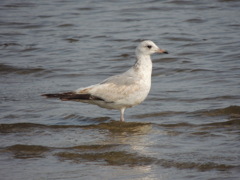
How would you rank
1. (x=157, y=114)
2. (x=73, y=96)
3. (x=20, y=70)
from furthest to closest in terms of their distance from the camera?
1. (x=20, y=70)
2. (x=157, y=114)
3. (x=73, y=96)

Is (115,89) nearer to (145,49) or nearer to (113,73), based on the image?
(145,49)

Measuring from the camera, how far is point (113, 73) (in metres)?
12.0

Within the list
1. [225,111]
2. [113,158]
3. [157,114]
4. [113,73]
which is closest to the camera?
[113,158]

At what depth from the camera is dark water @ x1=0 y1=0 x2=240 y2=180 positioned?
6512 mm

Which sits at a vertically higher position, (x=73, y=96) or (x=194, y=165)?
(x=73, y=96)

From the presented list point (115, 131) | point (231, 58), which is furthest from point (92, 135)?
point (231, 58)

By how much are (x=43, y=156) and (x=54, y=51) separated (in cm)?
747

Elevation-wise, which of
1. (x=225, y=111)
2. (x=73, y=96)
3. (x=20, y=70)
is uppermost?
(x=73, y=96)

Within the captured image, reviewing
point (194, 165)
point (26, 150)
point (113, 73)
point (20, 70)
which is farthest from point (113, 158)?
point (20, 70)

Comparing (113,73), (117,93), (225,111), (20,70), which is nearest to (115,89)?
(117,93)

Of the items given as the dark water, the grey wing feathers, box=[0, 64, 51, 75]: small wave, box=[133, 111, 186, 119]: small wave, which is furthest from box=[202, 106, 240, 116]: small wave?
box=[0, 64, 51, 75]: small wave

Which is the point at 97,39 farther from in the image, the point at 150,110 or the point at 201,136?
the point at 201,136

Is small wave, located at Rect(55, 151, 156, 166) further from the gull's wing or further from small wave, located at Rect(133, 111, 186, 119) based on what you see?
small wave, located at Rect(133, 111, 186, 119)

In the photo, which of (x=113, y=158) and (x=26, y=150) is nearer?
(x=113, y=158)
